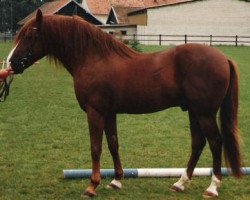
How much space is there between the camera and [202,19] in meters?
55.6

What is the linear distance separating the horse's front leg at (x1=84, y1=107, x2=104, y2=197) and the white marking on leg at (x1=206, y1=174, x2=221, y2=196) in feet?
4.59

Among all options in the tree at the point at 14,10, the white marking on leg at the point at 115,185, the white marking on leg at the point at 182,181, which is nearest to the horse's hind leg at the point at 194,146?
the white marking on leg at the point at 182,181

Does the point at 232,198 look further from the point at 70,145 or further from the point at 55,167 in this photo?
the point at 70,145

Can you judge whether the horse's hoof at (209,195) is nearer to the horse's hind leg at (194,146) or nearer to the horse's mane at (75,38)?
the horse's hind leg at (194,146)

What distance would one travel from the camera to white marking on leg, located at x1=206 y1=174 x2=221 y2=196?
601cm

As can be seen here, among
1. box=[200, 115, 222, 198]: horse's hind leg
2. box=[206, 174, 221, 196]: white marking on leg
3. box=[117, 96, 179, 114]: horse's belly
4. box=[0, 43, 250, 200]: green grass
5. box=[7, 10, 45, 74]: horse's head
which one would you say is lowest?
box=[0, 43, 250, 200]: green grass

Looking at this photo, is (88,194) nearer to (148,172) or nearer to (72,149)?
(148,172)

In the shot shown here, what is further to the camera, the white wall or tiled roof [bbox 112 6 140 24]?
tiled roof [bbox 112 6 140 24]

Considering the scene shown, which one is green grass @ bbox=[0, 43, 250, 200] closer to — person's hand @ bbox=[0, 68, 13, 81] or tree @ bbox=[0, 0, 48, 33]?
person's hand @ bbox=[0, 68, 13, 81]

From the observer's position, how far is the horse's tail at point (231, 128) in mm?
6055

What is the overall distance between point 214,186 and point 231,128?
755mm

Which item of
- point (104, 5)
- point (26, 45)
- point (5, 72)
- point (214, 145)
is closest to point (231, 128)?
point (214, 145)

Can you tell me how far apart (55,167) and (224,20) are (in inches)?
2004

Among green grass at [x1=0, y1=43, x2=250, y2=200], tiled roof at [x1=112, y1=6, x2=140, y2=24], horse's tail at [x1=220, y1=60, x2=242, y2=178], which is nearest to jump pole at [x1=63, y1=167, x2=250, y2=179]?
green grass at [x1=0, y1=43, x2=250, y2=200]
